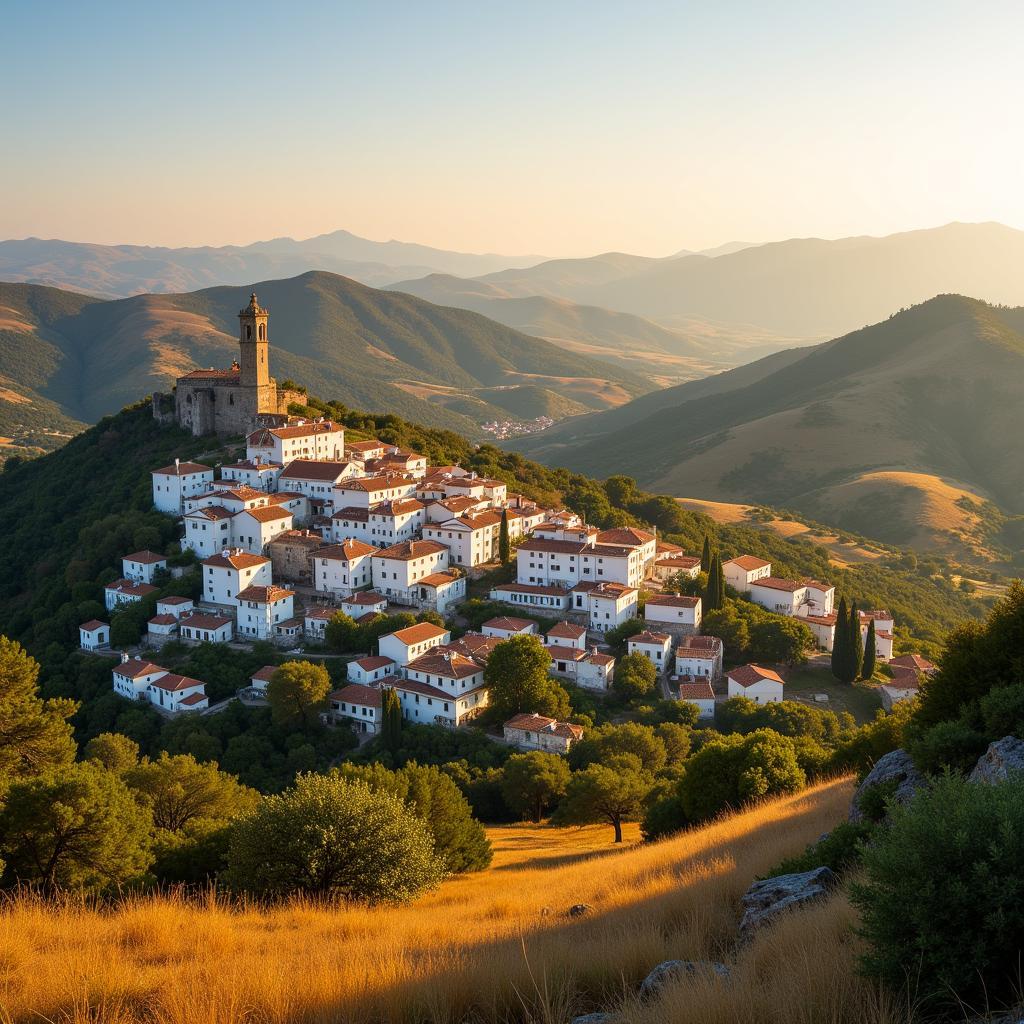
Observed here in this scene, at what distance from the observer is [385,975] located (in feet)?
23.0

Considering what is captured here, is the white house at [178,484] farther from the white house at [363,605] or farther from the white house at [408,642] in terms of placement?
the white house at [408,642]

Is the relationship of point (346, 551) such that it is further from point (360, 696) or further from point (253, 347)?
point (253, 347)

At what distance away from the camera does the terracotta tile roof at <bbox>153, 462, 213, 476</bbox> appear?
178 ft

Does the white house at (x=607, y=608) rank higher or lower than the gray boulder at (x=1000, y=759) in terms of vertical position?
lower

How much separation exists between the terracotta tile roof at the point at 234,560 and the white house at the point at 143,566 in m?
3.96

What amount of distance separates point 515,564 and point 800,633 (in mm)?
14955

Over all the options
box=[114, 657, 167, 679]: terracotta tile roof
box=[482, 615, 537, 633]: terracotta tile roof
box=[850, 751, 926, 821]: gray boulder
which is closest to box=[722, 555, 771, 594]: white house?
box=[482, 615, 537, 633]: terracotta tile roof

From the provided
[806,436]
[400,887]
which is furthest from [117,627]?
[806,436]

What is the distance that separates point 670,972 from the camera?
6.85 metres

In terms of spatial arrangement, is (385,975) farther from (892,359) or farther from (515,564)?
(892,359)

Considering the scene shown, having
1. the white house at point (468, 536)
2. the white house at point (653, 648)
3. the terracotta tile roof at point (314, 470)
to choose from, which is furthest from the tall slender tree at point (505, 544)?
the terracotta tile roof at point (314, 470)

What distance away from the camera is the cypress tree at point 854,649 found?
42281 mm

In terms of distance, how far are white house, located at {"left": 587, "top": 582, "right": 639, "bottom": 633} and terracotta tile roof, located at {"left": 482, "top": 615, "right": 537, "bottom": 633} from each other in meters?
3.01

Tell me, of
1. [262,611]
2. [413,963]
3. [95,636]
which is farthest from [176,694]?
[413,963]
